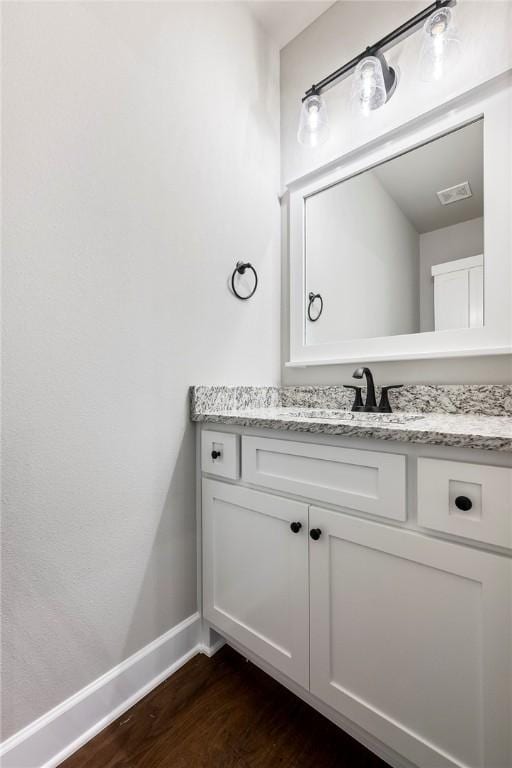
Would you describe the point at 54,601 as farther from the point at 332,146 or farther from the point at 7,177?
the point at 332,146

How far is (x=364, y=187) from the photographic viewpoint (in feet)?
4.78

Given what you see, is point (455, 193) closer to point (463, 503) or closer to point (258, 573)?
point (463, 503)

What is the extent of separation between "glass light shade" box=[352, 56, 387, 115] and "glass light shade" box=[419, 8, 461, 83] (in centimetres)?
14

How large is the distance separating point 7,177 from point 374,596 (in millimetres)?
1323

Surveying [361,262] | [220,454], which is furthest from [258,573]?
[361,262]

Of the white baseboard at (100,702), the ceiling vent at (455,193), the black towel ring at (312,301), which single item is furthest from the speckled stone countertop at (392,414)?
the white baseboard at (100,702)

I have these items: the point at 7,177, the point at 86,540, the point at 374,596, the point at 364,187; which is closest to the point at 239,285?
the point at 364,187

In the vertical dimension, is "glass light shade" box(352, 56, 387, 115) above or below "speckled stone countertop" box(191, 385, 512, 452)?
above

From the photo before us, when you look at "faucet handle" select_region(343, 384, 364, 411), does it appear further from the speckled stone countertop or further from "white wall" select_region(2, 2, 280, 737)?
"white wall" select_region(2, 2, 280, 737)

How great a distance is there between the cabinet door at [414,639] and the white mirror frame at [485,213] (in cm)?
72

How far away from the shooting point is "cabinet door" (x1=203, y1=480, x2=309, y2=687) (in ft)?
3.11

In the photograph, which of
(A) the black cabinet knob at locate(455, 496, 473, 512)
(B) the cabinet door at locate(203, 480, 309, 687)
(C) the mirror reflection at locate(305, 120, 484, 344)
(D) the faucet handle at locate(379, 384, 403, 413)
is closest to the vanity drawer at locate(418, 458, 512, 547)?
(A) the black cabinet knob at locate(455, 496, 473, 512)

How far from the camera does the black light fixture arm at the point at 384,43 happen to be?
1.17 meters

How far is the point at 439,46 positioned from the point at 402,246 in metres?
0.62
